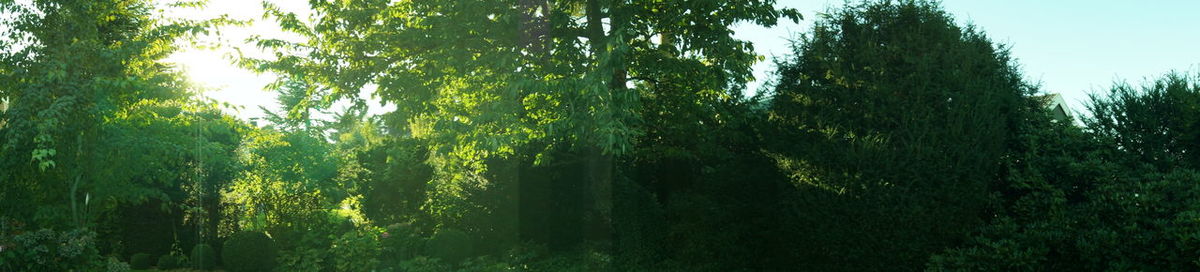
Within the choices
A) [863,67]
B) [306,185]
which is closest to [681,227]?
[863,67]

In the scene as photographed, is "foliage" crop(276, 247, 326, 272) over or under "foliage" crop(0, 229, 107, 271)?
under

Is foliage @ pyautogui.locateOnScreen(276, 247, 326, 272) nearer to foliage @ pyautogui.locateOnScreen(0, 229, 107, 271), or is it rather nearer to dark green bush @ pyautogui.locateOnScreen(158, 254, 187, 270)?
foliage @ pyautogui.locateOnScreen(0, 229, 107, 271)

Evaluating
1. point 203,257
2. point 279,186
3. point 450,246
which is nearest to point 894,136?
point 450,246

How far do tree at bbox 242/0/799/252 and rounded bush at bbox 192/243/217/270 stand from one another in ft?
20.1

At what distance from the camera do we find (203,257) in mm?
18422

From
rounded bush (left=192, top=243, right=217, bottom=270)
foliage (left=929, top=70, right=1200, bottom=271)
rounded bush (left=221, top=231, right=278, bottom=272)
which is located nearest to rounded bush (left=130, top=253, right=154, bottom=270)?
rounded bush (left=192, top=243, right=217, bottom=270)

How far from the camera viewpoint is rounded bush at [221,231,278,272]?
55.0ft

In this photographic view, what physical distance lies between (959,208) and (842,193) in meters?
1.39

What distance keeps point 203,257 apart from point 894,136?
16.2 m

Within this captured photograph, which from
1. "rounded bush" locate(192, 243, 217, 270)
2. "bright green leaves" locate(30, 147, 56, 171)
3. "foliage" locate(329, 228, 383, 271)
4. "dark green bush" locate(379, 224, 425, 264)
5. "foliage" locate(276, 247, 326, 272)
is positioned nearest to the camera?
"bright green leaves" locate(30, 147, 56, 171)

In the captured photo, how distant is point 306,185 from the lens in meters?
24.9

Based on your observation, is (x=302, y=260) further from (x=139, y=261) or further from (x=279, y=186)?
(x=139, y=261)

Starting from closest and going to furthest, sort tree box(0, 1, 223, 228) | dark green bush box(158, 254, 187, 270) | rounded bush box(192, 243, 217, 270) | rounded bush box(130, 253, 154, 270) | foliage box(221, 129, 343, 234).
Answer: tree box(0, 1, 223, 228)
foliage box(221, 129, 343, 234)
rounded bush box(192, 243, 217, 270)
dark green bush box(158, 254, 187, 270)
rounded bush box(130, 253, 154, 270)

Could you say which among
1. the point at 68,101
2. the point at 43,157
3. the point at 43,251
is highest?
the point at 68,101
